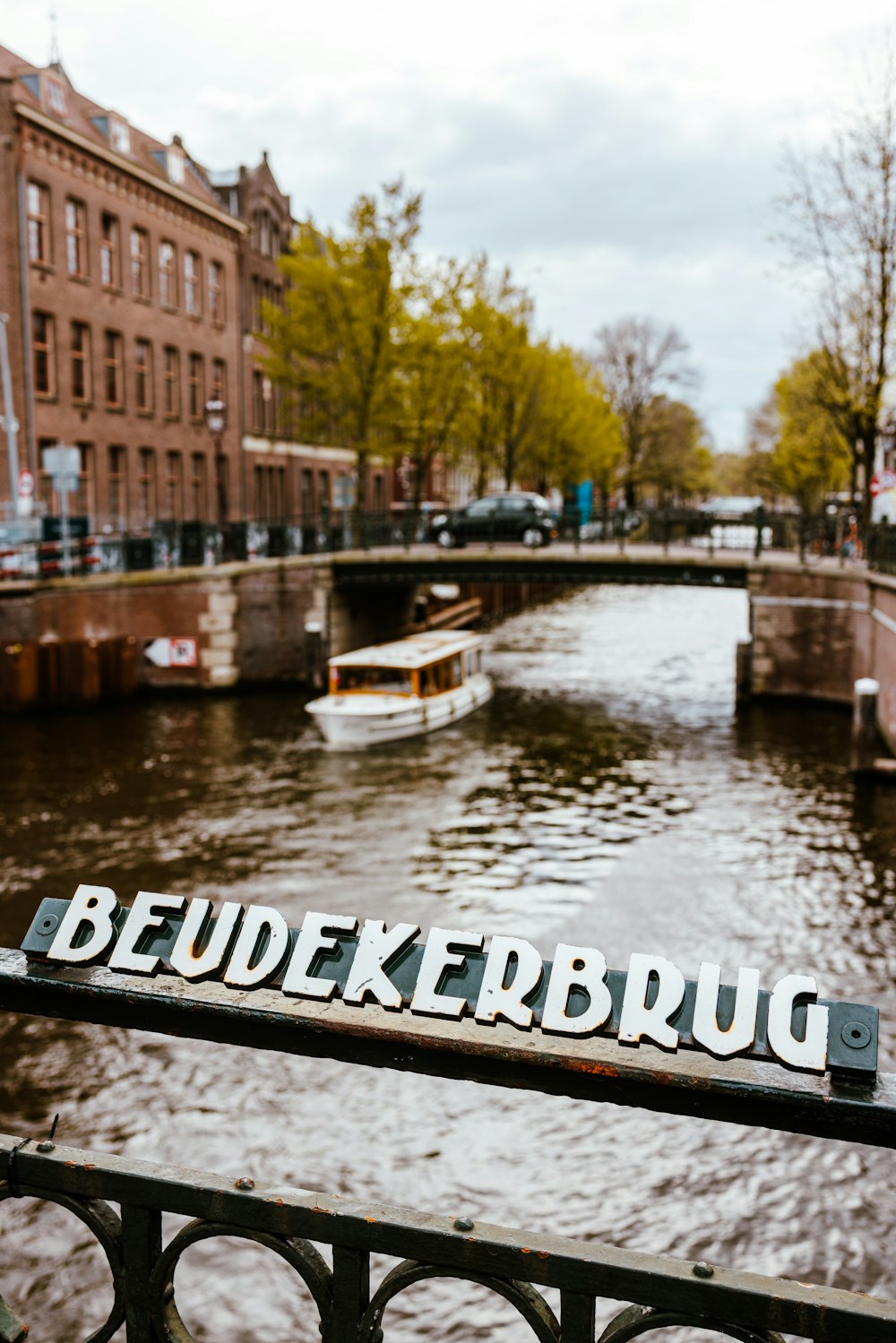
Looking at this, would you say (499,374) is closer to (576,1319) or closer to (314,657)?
(314,657)

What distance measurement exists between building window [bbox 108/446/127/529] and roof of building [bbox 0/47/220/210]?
9235mm

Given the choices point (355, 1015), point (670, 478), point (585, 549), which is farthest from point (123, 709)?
point (670, 478)

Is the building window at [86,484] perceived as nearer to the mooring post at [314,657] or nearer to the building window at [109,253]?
the building window at [109,253]

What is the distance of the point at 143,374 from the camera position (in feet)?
145

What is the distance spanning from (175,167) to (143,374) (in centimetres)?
908

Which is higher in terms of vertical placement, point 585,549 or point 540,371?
point 540,371

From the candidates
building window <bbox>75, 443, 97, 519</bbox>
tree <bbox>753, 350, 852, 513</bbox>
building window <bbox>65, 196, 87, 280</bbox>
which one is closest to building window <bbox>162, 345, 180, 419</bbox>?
building window <bbox>75, 443, 97, 519</bbox>

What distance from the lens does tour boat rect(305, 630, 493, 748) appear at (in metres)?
26.7

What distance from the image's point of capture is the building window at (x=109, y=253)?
4143 centimetres

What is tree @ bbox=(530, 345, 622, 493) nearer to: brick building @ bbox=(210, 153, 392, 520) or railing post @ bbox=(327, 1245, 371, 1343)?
brick building @ bbox=(210, 153, 392, 520)

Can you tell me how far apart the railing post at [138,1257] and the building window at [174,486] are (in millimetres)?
44041

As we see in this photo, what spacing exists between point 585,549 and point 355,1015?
3592cm

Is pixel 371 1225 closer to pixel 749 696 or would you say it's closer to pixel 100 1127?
pixel 100 1127

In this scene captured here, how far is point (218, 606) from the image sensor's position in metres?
33.4
